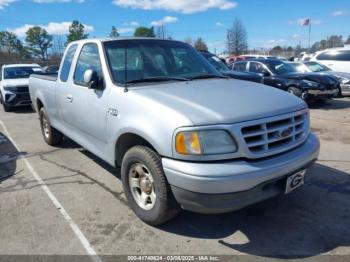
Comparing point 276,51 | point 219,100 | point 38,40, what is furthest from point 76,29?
point 219,100

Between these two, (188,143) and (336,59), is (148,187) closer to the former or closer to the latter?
(188,143)

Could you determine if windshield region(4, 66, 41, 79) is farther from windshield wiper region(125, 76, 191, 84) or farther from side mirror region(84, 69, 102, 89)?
windshield wiper region(125, 76, 191, 84)

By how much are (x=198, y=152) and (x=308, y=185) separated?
230cm

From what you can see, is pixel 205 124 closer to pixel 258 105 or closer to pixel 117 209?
pixel 258 105

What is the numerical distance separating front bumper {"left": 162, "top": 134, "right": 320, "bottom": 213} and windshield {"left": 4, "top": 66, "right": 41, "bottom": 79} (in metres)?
11.7

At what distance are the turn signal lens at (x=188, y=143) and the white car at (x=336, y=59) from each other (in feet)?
46.0

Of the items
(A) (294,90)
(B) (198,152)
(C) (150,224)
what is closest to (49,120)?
(C) (150,224)

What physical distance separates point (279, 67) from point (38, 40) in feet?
333

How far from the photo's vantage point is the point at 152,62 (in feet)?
14.4

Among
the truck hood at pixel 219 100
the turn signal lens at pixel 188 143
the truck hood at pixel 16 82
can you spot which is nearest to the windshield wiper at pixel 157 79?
the truck hood at pixel 219 100

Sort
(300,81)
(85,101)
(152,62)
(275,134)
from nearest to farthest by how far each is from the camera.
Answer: (275,134) < (152,62) < (85,101) < (300,81)

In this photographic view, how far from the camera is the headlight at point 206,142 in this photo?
2.98 meters

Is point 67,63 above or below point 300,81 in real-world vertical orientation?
above

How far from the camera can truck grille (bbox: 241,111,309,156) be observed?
3.09m
